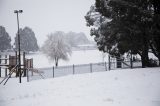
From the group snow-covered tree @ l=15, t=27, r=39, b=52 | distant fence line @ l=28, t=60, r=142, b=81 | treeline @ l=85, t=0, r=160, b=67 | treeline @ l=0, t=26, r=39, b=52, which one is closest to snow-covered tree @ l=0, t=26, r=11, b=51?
treeline @ l=0, t=26, r=39, b=52

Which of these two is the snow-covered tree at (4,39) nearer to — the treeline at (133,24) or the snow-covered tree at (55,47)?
the snow-covered tree at (55,47)

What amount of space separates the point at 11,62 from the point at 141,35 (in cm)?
1555

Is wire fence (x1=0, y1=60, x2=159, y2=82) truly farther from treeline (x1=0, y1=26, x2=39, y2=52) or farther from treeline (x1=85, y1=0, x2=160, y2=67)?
treeline (x1=0, y1=26, x2=39, y2=52)

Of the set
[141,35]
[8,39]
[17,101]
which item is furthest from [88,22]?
[8,39]

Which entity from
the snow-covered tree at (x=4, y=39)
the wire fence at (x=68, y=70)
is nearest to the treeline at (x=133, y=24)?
the wire fence at (x=68, y=70)

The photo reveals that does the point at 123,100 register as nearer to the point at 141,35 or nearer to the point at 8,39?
the point at 141,35

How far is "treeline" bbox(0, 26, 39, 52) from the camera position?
66.2 meters

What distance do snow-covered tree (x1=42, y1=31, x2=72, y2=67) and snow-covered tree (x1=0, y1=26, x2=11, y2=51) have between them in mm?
24049

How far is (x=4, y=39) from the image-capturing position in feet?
216

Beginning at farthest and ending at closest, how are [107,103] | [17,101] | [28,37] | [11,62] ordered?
[28,37], [11,62], [17,101], [107,103]

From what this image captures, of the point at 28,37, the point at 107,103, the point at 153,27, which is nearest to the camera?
the point at 107,103

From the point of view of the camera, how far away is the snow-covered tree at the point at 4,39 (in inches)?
2516

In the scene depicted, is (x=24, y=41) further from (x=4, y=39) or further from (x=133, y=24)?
(x=133, y=24)

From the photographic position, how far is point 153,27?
19281 millimetres
